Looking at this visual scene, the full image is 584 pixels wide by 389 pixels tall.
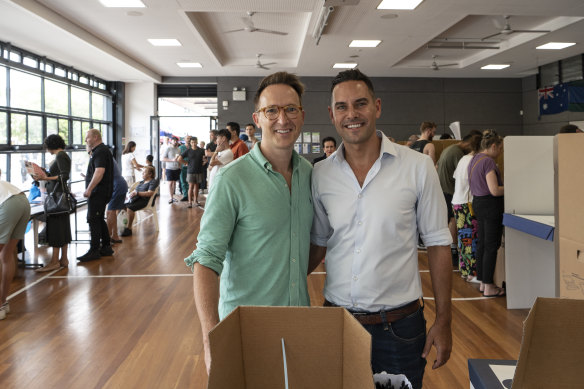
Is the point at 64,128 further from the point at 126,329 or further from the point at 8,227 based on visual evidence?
the point at 126,329

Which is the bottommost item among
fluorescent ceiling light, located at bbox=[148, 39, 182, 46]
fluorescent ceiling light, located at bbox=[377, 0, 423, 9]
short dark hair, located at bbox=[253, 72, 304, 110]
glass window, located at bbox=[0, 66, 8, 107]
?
short dark hair, located at bbox=[253, 72, 304, 110]

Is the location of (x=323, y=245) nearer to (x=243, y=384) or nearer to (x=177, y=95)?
(x=243, y=384)

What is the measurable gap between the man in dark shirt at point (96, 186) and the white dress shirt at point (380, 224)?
5.03m

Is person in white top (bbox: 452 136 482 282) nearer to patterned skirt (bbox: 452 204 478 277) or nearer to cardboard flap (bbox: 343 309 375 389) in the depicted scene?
patterned skirt (bbox: 452 204 478 277)

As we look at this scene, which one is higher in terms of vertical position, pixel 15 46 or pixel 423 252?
pixel 15 46

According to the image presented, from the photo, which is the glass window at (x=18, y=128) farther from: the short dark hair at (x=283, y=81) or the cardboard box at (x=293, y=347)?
the cardboard box at (x=293, y=347)

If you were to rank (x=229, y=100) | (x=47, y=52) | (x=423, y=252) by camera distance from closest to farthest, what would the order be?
1. (x=423, y=252)
2. (x=47, y=52)
3. (x=229, y=100)

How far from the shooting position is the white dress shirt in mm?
1485

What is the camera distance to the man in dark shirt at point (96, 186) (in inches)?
231

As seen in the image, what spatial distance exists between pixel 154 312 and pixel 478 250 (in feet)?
10.8

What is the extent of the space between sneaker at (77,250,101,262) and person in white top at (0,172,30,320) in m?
1.82

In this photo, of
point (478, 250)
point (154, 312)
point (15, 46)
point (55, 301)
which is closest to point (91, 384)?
point (154, 312)

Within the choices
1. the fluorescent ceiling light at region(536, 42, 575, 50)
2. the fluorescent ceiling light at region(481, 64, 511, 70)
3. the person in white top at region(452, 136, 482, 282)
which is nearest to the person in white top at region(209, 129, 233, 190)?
the person in white top at region(452, 136, 482, 282)

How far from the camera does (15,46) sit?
862 centimetres
